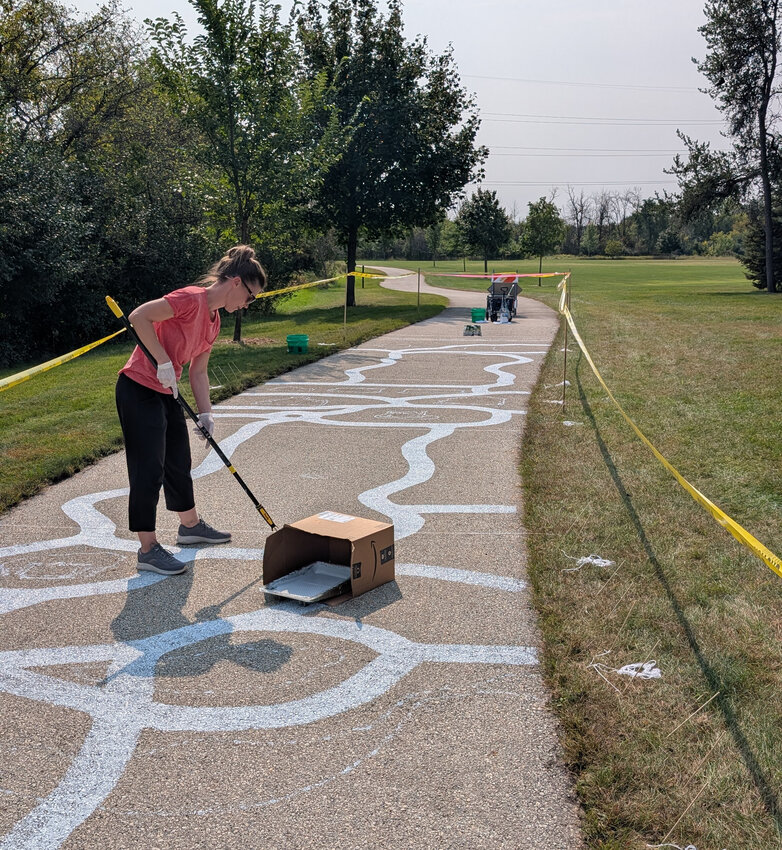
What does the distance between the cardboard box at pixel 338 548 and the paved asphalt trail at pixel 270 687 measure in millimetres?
139

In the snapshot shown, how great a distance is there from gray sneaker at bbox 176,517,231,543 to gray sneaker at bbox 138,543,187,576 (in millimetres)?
400

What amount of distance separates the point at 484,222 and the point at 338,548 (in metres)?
47.2

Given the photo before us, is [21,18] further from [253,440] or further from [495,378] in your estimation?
[253,440]

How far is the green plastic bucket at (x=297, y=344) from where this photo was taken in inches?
600

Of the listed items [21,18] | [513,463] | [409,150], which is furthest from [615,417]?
[21,18]

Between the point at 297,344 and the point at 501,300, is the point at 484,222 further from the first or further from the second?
the point at 297,344

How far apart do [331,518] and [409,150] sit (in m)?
24.9

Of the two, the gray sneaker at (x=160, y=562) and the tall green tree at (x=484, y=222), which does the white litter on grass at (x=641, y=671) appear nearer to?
the gray sneaker at (x=160, y=562)

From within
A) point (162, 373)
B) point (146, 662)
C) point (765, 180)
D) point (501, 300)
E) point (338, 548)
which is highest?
point (765, 180)

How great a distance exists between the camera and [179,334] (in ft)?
15.4

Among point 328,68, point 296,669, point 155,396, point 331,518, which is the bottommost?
point 296,669

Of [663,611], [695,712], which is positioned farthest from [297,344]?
[695,712]

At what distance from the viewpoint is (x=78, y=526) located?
5664 mm

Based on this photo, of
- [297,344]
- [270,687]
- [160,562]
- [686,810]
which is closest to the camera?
[686,810]
